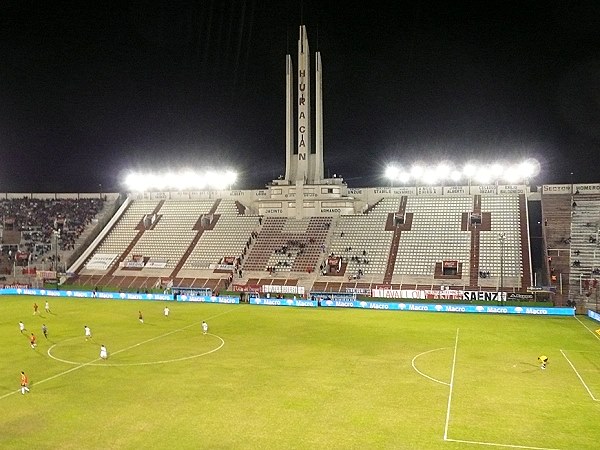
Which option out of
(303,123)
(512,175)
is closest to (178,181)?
(303,123)

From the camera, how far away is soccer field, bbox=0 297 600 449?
2162 cm

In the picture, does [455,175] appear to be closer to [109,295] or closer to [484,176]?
[484,176]

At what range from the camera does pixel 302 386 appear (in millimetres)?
28844

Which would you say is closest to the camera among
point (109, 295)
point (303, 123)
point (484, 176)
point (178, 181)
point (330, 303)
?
point (330, 303)

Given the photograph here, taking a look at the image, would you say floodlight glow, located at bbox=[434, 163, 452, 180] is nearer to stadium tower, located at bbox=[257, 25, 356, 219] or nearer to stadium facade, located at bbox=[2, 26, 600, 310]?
stadium facade, located at bbox=[2, 26, 600, 310]

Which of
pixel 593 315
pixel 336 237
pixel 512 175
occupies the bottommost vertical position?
pixel 593 315

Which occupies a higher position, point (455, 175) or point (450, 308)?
point (455, 175)

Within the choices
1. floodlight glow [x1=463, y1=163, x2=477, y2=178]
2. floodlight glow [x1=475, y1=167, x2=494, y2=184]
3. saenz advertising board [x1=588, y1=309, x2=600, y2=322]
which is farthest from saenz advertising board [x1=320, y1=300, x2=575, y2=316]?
floodlight glow [x1=475, y1=167, x2=494, y2=184]

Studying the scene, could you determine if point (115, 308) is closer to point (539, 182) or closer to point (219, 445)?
point (219, 445)

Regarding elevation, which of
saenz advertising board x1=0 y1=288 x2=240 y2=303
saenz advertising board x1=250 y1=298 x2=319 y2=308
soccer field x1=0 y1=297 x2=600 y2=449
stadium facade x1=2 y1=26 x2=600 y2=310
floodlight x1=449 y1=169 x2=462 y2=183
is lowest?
soccer field x1=0 y1=297 x2=600 y2=449

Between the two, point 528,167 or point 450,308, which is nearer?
point 450,308

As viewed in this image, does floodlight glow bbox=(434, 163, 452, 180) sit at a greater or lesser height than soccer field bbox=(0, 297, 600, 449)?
greater

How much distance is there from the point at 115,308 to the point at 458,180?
6107cm

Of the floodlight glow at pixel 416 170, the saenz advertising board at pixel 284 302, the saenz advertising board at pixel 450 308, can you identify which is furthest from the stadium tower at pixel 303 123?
the saenz advertising board at pixel 450 308
